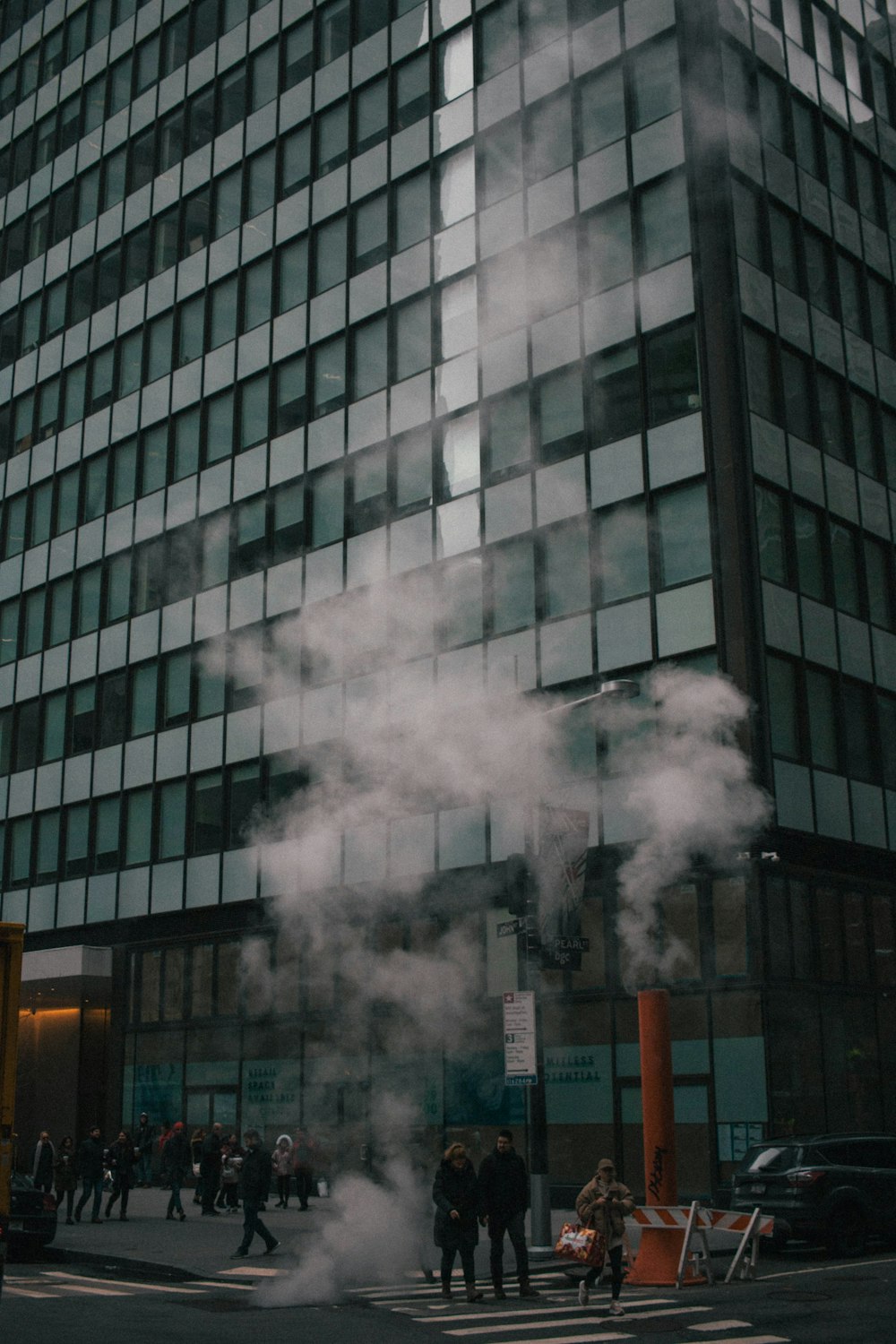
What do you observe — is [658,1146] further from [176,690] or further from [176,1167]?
[176,690]

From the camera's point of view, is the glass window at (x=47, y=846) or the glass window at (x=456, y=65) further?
the glass window at (x=47, y=846)

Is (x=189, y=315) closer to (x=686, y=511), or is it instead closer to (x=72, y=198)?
(x=72, y=198)

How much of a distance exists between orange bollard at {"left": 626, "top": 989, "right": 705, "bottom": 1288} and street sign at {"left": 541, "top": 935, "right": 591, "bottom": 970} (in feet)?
5.53

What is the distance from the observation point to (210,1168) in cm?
2355

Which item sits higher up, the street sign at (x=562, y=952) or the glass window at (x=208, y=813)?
the glass window at (x=208, y=813)

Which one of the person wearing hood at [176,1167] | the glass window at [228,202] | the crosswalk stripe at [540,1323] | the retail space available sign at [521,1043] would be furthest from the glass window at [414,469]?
the crosswalk stripe at [540,1323]

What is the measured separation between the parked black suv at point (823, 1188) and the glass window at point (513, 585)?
11298 mm

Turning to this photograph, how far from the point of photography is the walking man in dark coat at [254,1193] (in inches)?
665

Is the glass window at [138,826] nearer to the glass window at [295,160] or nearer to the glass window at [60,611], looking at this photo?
the glass window at [60,611]

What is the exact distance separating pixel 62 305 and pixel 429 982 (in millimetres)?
25126

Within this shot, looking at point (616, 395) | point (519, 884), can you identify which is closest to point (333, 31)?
point (616, 395)

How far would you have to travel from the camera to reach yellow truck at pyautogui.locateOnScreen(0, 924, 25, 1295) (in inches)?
397

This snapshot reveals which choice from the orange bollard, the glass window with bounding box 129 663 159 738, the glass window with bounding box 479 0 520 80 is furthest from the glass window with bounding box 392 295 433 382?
the orange bollard

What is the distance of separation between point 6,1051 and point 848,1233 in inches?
434
